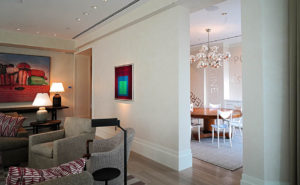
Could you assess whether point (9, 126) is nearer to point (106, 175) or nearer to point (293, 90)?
point (106, 175)

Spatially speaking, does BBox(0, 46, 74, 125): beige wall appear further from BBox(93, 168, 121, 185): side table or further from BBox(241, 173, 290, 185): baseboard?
BBox(241, 173, 290, 185): baseboard

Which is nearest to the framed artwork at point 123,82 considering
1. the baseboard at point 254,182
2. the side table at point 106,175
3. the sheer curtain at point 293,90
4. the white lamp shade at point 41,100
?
the white lamp shade at point 41,100

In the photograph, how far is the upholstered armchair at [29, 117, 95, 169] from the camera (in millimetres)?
2842

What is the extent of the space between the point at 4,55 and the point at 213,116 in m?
6.67

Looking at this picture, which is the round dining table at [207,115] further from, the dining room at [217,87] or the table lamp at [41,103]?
the table lamp at [41,103]

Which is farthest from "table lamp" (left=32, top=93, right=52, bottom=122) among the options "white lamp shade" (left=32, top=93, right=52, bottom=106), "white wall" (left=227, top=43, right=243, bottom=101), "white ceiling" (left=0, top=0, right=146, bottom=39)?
"white wall" (left=227, top=43, right=243, bottom=101)

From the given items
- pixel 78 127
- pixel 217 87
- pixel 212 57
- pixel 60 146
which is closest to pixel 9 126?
pixel 78 127

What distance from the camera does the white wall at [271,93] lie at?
2316mm

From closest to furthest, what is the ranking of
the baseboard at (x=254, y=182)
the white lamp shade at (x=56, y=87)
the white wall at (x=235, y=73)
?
the baseboard at (x=254, y=182), the white lamp shade at (x=56, y=87), the white wall at (x=235, y=73)

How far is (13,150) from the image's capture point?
335 cm

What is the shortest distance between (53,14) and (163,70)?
3.08 m

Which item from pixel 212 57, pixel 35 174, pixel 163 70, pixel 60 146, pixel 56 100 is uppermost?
pixel 212 57

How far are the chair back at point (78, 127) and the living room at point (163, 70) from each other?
1.08 m

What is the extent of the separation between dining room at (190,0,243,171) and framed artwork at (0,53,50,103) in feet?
17.0
